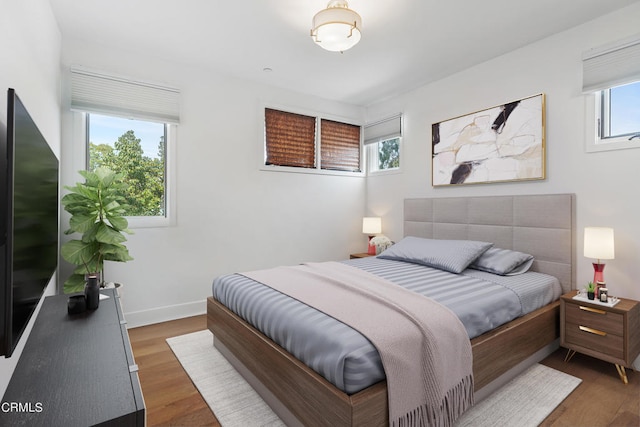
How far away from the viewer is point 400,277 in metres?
Answer: 2.57

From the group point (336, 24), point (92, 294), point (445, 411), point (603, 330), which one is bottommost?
point (445, 411)

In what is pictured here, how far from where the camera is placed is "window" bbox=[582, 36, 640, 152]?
2357 mm

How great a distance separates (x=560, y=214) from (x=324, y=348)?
8.08 feet

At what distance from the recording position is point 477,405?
6.22ft

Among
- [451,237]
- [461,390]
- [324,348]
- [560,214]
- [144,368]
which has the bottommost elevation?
[144,368]

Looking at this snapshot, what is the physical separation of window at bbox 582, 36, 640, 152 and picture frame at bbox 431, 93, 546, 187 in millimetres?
359

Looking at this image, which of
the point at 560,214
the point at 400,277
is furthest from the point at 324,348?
the point at 560,214

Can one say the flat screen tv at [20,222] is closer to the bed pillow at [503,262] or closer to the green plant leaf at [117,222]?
the green plant leaf at [117,222]

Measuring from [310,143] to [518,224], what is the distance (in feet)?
8.67

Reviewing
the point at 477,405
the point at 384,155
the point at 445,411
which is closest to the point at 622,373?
the point at 477,405

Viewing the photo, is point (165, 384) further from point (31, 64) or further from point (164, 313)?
point (31, 64)

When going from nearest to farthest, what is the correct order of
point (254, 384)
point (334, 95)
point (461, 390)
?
point (461, 390), point (254, 384), point (334, 95)

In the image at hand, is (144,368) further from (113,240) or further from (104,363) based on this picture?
(104,363)

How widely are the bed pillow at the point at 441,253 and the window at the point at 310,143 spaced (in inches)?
67.6
